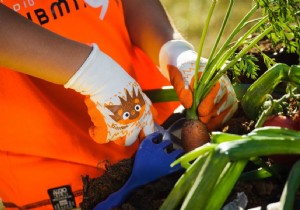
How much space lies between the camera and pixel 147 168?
1.47 m

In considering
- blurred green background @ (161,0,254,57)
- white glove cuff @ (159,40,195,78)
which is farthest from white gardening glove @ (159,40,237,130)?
blurred green background @ (161,0,254,57)

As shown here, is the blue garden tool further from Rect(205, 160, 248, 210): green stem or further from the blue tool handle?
Rect(205, 160, 248, 210): green stem

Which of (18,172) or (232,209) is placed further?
(18,172)

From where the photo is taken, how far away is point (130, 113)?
5.34 ft

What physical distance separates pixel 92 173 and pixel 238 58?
595 millimetres

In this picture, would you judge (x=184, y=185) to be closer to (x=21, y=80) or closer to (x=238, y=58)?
(x=238, y=58)

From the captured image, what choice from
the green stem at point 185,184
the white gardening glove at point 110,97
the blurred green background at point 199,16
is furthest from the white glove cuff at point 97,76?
the blurred green background at point 199,16

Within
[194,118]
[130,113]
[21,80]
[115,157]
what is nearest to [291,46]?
[194,118]

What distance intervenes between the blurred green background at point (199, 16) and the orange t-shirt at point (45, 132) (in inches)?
103

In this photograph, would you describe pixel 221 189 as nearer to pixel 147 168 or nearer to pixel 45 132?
pixel 147 168

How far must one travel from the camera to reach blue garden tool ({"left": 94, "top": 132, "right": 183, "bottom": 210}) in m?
1.43

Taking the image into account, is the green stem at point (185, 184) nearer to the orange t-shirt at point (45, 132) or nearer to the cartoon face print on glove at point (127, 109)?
the cartoon face print on glove at point (127, 109)

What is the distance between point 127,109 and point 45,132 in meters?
0.35

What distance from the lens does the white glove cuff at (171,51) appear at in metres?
1.81
